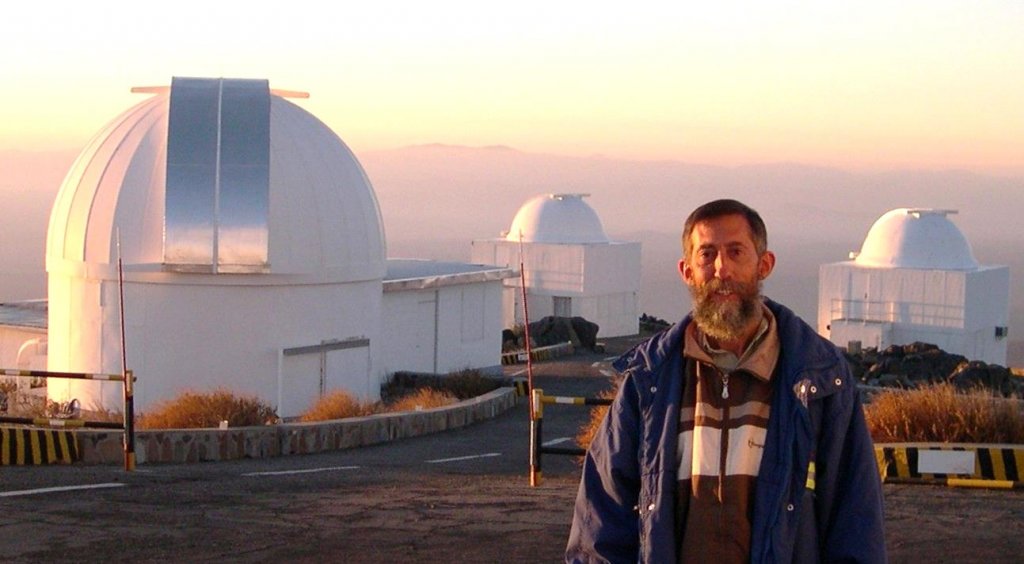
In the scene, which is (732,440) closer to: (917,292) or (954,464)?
(954,464)

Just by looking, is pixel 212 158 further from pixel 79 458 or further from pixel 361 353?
pixel 79 458

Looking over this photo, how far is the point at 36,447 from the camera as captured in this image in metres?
11.6

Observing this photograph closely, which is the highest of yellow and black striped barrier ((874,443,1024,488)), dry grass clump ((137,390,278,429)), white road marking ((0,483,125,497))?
yellow and black striped barrier ((874,443,1024,488))

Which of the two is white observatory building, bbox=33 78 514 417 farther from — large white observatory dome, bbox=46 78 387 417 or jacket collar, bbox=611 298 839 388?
jacket collar, bbox=611 298 839 388

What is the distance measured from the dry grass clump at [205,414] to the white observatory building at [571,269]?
21682 millimetres

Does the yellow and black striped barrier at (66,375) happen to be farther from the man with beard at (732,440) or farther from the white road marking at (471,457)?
the man with beard at (732,440)

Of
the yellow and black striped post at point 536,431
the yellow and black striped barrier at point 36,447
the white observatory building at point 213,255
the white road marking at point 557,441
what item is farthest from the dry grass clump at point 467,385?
the yellow and black striped post at point 536,431

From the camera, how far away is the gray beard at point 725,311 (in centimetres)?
338

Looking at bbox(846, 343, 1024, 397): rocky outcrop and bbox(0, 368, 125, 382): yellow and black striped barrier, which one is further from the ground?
bbox(0, 368, 125, 382): yellow and black striped barrier

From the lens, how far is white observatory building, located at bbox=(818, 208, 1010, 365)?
31.6 meters

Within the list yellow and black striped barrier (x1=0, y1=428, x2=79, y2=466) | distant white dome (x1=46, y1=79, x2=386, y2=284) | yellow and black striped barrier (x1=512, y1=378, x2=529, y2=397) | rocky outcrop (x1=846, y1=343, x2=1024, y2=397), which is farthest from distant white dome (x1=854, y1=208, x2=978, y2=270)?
yellow and black striped barrier (x1=0, y1=428, x2=79, y2=466)

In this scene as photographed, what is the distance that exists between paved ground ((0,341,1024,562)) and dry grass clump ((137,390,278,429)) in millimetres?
2813

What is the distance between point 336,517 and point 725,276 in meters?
5.01

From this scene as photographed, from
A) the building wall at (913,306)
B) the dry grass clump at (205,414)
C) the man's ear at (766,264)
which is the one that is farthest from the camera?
the building wall at (913,306)
